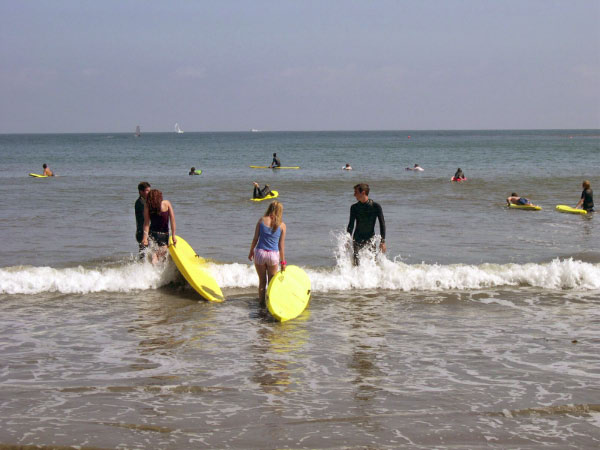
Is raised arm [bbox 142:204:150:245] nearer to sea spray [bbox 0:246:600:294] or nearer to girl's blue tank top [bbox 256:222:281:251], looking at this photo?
sea spray [bbox 0:246:600:294]

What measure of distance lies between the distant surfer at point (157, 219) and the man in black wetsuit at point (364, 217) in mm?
2759

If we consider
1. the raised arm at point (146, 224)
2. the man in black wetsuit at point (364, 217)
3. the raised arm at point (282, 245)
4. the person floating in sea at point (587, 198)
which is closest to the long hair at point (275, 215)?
the raised arm at point (282, 245)

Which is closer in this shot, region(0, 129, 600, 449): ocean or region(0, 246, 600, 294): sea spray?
region(0, 129, 600, 449): ocean

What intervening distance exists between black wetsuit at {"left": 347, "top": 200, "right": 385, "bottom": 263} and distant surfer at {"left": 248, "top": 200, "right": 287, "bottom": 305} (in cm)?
133

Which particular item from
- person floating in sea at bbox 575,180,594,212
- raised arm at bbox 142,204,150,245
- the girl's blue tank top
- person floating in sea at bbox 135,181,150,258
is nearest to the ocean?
person floating in sea at bbox 135,181,150,258

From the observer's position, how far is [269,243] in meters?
8.62

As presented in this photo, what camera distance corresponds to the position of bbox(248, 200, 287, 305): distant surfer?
8492 mm

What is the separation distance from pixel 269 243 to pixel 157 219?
2081 millimetres

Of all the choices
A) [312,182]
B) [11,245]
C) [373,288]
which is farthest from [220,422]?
[312,182]

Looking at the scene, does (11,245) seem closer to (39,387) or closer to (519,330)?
(39,387)

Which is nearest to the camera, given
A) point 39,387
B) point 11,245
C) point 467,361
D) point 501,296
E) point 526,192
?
point 39,387

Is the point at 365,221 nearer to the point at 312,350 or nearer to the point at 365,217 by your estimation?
the point at 365,217

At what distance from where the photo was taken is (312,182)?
34.9 meters

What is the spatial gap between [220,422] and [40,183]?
103ft
